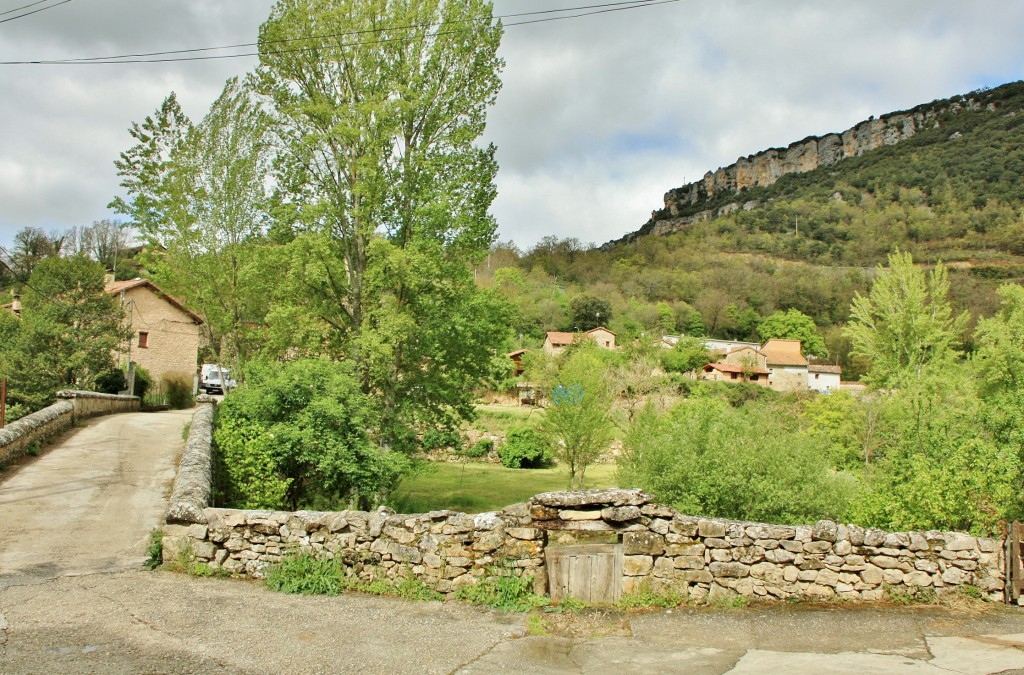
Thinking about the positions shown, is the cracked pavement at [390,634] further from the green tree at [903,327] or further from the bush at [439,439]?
the green tree at [903,327]

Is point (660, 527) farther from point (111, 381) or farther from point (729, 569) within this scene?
point (111, 381)

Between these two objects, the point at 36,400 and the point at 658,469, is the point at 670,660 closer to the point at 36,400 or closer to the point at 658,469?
the point at 658,469

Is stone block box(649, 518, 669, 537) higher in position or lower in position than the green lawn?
higher

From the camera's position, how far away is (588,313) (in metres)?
→ 94.0

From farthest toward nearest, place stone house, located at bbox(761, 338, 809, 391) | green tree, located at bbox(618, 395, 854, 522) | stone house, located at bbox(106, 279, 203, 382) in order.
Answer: stone house, located at bbox(761, 338, 809, 391), stone house, located at bbox(106, 279, 203, 382), green tree, located at bbox(618, 395, 854, 522)

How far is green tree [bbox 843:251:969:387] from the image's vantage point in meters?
40.3

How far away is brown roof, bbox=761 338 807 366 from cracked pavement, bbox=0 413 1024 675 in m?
80.1

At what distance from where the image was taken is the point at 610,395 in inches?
1831

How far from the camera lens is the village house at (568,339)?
3163 inches

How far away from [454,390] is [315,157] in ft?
23.3

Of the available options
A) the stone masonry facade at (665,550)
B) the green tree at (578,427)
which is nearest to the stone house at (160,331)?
the green tree at (578,427)

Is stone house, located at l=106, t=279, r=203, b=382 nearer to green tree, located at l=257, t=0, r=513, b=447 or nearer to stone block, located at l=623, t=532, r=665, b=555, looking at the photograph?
green tree, located at l=257, t=0, r=513, b=447

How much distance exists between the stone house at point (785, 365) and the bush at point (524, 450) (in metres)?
38.1

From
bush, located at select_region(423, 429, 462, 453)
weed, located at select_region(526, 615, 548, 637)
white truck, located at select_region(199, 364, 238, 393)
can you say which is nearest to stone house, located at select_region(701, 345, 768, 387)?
white truck, located at select_region(199, 364, 238, 393)
